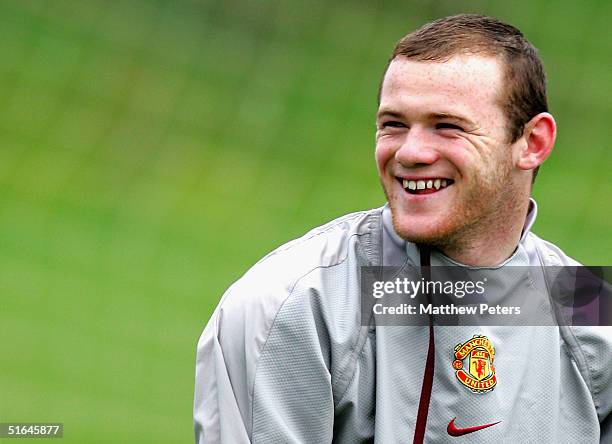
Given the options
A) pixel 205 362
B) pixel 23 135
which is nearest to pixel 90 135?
pixel 23 135

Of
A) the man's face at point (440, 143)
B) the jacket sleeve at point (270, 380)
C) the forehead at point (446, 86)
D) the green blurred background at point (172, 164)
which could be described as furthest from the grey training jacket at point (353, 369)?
the green blurred background at point (172, 164)

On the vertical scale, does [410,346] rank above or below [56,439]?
below

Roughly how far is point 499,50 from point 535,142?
25 cm

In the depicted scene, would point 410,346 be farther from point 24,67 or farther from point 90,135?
point 24,67

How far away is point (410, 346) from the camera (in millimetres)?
2812

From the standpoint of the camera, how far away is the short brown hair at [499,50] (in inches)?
112

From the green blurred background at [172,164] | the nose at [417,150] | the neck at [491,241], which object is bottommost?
the neck at [491,241]

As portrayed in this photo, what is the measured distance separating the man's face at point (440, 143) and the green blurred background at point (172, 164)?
2855 millimetres

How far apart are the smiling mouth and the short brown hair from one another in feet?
0.73

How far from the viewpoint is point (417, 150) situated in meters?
2.76

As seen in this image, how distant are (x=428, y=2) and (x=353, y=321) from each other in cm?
769

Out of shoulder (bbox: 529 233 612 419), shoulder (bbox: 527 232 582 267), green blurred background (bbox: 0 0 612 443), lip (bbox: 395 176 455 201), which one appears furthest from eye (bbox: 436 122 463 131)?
green blurred background (bbox: 0 0 612 443)

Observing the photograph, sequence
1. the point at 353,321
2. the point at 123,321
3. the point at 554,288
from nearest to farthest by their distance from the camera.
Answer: the point at 353,321, the point at 554,288, the point at 123,321

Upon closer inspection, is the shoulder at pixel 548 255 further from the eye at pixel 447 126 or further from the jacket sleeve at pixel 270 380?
the jacket sleeve at pixel 270 380
